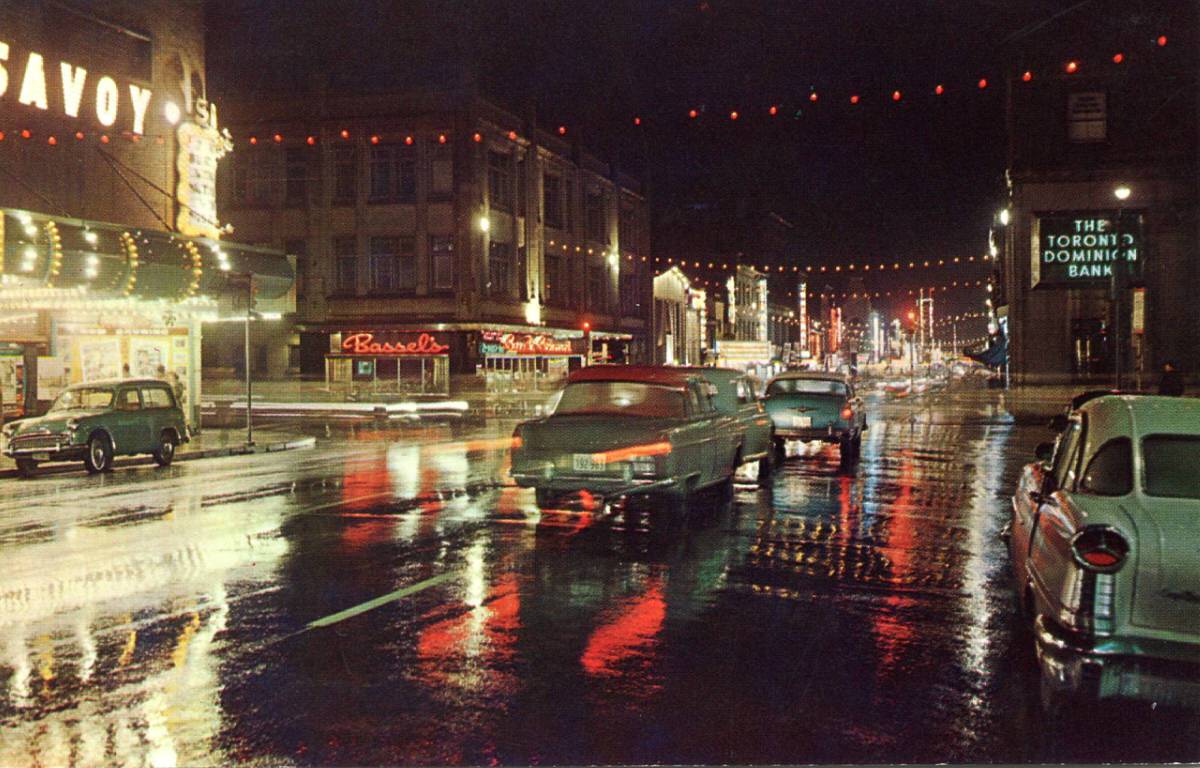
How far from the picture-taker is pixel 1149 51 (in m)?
40.5

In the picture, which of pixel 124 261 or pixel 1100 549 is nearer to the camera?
pixel 1100 549

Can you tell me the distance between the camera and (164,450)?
21484 millimetres

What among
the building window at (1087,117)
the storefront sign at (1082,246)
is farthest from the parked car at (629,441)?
the building window at (1087,117)

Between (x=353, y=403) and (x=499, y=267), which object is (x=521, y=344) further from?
(x=353, y=403)

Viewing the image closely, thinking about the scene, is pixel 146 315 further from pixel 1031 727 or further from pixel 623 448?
pixel 1031 727

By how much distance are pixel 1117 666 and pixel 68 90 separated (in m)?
22.9

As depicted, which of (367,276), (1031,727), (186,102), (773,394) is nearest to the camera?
(1031,727)

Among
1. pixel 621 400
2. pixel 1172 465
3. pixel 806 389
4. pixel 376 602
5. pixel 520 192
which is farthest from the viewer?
pixel 520 192

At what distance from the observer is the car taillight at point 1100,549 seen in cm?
600

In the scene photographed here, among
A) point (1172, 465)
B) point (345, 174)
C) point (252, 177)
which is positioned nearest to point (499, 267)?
point (345, 174)

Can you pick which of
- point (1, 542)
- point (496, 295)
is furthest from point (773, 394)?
point (496, 295)

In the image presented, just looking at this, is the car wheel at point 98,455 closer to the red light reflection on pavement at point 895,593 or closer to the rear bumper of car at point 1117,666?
the red light reflection on pavement at point 895,593

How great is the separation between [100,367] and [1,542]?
17.2 meters

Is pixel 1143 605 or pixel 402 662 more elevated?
pixel 1143 605
